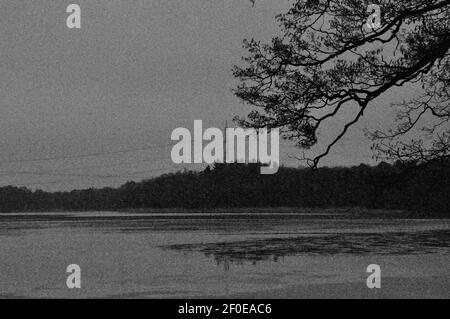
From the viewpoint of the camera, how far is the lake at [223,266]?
57.2ft

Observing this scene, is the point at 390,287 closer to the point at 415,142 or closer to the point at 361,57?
the point at 415,142

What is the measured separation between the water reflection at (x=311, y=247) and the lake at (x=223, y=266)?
0.14 feet

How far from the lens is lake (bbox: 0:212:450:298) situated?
17.4 m

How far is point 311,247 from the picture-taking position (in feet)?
103

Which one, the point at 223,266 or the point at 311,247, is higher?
the point at 311,247

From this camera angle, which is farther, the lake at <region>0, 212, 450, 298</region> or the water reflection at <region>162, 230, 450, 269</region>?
the water reflection at <region>162, 230, 450, 269</region>

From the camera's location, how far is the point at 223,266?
23047 millimetres

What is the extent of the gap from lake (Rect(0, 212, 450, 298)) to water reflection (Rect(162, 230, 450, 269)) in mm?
43

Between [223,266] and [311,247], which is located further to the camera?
[311,247]

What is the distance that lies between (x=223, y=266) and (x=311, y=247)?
9278 millimetres

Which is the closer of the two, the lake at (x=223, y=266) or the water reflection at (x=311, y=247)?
the lake at (x=223, y=266)

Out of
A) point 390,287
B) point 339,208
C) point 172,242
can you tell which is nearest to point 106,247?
point 172,242

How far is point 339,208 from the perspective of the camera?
98438 mm
